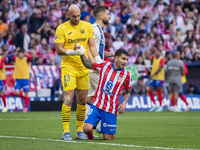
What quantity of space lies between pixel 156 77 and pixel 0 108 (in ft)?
21.2

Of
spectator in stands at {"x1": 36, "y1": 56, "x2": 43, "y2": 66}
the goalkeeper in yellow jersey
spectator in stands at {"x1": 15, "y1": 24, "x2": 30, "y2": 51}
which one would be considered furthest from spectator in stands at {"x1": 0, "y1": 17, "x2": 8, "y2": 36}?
the goalkeeper in yellow jersey

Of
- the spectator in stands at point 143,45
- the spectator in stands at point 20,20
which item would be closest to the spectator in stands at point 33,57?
the spectator in stands at point 20,20

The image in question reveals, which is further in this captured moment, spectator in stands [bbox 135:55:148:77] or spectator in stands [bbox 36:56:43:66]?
spectator in stands [bbox 135:55:148:77]

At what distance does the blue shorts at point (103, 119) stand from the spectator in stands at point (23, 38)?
12543 millimetres

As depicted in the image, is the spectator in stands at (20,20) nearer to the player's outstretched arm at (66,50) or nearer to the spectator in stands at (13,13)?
the spectator in stands at (13,13)

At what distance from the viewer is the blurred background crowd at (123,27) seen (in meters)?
20.6

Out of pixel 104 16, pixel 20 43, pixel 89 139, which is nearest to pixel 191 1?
pixel 20 43

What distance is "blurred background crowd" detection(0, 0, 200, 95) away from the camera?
810 inches

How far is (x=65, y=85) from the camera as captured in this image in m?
8.45

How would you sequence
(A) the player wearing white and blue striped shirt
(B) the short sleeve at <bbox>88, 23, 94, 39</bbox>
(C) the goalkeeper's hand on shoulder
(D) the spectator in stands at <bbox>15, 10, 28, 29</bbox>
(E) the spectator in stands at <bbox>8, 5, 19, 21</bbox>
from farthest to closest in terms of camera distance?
1. (E) the spectator in stands at <bbox>8, 5, 19, 21</bbox>
2. (D) the spectator in stands at <bbox>15, 10, 28, 29</bbox>
3. (A) the player wearing white and blue striped shirt
4. (B) the short sleeve at <bbox>88, 23, 94, 39</bbox>
5. (C) the goalkeeper's hand on shoulder

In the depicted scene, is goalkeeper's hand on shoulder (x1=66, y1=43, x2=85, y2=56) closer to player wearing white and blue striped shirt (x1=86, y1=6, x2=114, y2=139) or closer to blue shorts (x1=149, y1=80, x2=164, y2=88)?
player wearing white and blue striped shirt (x1=86, y1=6, x2=114, y2=139)

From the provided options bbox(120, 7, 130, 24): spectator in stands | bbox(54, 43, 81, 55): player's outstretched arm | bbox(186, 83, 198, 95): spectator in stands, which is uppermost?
bbox(120, 7, 130, 24): spectator in stands

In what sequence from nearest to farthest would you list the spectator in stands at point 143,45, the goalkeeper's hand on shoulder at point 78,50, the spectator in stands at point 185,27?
the goalkeeper's hand on shoulder at point 78,50
the spectator in stands at point 143,45
the spectator in stands at point 185,27

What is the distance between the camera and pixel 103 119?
8328 millimetres
